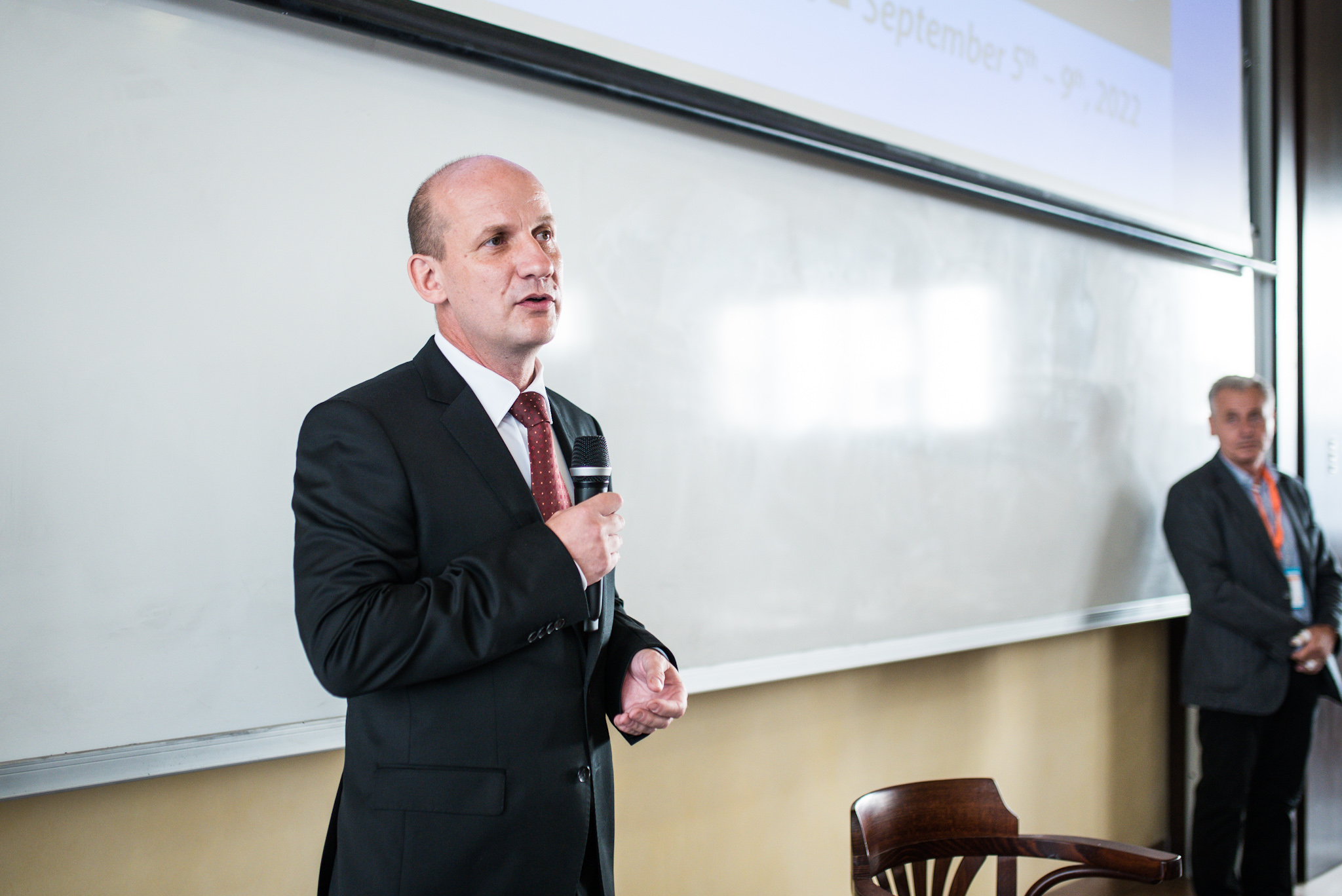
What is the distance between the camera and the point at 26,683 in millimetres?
1383

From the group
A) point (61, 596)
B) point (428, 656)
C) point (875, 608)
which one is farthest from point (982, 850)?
point (61, 596)

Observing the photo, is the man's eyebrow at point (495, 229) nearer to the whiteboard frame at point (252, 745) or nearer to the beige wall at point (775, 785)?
the whiteboard frame at point (252, 745)

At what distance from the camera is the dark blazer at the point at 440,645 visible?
102 cm

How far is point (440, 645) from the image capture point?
3.30 ft

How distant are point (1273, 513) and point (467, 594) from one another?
3.19 meters

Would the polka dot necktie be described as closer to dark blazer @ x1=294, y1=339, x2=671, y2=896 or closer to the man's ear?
dark blazer @ x1=294, y1=339, x2=671, y2=896

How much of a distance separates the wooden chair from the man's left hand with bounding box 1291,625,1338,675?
1.81m

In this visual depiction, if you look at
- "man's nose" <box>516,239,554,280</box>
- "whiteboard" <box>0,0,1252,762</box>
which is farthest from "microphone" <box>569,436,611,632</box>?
"whiteboard" <box>0,0,1252,762</box>

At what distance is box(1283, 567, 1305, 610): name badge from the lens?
3039 mm

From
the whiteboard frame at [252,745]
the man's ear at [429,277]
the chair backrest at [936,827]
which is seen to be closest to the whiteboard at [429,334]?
the whiteboard frame at [252,745]

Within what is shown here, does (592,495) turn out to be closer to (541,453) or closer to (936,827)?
(541,453)

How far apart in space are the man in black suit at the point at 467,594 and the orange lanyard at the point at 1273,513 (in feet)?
9.10

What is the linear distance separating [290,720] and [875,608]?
152cm

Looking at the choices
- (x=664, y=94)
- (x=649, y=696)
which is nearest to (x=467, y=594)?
(x=649, y=696)
